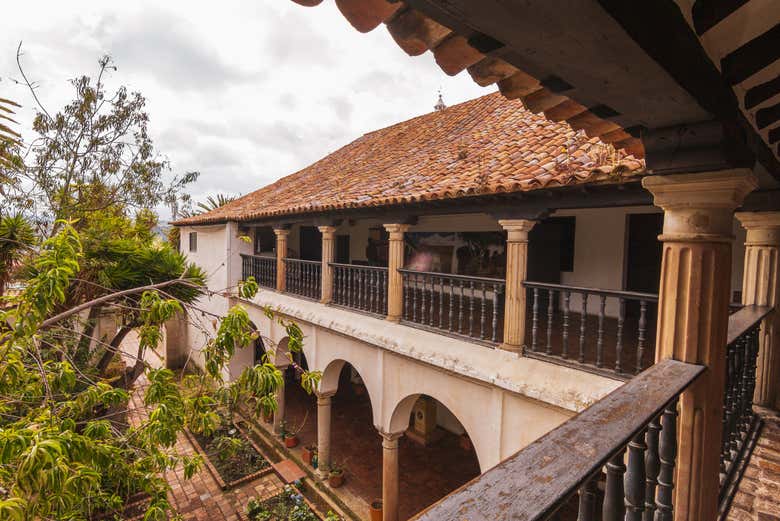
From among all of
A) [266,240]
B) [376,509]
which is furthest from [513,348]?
Result: [266,240]

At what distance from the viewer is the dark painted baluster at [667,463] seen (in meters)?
1.70

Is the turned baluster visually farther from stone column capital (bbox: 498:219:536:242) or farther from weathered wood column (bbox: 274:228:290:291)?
weathered wood column (bbox: 274:228:290:291)

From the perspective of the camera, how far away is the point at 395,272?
21.6ft

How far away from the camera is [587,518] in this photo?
116cm

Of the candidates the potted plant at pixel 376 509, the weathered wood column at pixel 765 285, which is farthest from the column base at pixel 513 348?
the potted plant at pixel 376 509

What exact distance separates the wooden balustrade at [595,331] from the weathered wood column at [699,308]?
164 centimetres

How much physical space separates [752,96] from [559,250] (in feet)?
18.7

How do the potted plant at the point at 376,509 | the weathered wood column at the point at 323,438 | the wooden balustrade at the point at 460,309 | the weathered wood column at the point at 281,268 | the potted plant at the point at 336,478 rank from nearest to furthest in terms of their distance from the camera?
the wooden balustrade at the point at 460,309 → the potted plant at the point at 376,509 → the potted plant at the point at 336,478 → the weathered wood column at the point at 323,438 → the weathered wood column at the point at 281,268

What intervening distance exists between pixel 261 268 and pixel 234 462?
16.1ft

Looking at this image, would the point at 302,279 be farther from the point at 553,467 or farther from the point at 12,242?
the point at 553,467

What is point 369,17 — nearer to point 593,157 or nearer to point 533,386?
point 593,157

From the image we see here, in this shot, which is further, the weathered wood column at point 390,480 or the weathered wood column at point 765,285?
the weathered wood column at point 390,480

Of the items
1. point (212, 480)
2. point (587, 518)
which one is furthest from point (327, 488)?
point (587, 518)

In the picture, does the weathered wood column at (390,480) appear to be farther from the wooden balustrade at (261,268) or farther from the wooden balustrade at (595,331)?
the wooden balustrade at (261,268)
